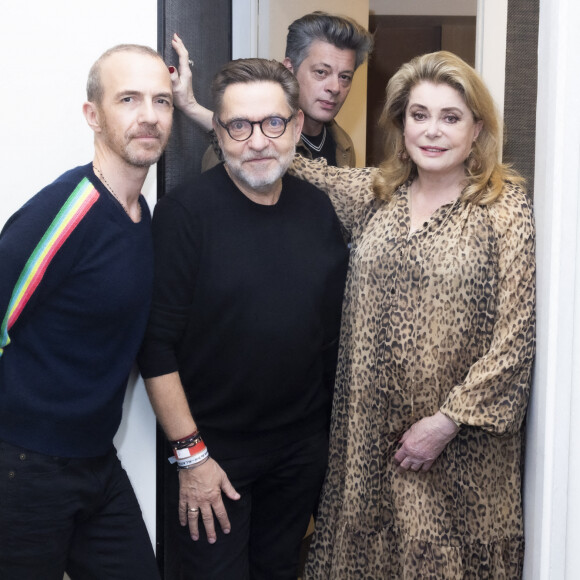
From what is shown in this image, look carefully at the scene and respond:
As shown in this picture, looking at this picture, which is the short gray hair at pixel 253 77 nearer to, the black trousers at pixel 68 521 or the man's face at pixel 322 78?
the man's face at pixel 322 78

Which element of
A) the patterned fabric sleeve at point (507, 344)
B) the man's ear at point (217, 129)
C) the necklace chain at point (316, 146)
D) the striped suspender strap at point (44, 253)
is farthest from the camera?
the necklace chain at point (316, 146)

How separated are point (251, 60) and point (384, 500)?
114cm

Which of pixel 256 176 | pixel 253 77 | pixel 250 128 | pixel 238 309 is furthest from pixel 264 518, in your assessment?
pixel 253 77

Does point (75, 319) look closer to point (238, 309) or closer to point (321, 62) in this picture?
point (238, 309)

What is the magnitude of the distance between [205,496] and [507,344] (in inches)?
31.3

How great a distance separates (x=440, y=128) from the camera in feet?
5.61

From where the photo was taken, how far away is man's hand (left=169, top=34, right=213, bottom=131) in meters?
1.82

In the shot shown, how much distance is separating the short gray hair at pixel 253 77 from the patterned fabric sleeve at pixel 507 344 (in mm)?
577

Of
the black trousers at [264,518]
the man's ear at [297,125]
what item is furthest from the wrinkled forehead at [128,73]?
the black trousers at [264,518]

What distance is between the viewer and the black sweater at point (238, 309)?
1.66m

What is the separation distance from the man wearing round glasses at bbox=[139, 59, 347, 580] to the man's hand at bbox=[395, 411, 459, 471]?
0.84 ft

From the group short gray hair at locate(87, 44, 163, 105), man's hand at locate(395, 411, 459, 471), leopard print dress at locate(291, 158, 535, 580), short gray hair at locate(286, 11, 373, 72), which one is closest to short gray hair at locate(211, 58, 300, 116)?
short gray hair at locate(87, 44, 163, 105)

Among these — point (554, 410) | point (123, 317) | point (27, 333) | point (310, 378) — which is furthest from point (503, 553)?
point (27, 333)

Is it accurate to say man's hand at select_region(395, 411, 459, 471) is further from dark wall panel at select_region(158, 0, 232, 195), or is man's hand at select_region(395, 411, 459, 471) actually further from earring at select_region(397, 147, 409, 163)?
dark wall panel at select_region(158, 0, 232, 195)
